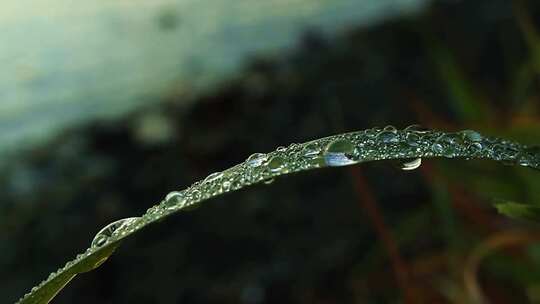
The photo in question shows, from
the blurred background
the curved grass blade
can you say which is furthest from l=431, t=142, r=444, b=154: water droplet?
the blurred background

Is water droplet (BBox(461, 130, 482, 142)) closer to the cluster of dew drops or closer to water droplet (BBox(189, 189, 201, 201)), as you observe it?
the cluster of dew drops

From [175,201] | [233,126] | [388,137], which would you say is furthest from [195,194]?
[233,126]

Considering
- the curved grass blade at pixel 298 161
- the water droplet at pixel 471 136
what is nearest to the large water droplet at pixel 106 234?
the curved grass blade at pixel 298 161

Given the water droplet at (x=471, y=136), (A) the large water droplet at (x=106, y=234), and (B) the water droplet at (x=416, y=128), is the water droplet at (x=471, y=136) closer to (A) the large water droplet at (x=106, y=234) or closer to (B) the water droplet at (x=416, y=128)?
(B) the water droplet at (x=416, y=128)

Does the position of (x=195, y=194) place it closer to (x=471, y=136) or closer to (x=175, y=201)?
(x=175, y=201)

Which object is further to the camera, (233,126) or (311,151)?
(233,126)

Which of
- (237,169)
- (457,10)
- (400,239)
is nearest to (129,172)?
(400,239)

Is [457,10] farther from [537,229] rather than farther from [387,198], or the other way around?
[537,229]

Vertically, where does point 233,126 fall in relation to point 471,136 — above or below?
below

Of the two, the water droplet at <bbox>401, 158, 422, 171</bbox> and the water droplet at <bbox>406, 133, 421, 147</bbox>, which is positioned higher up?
the water droplet at <bbox>406, 133, 421, 147</bbox>
